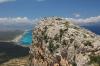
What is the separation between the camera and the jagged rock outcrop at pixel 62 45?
27469 millimetres

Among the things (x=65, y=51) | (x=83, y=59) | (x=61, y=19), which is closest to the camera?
(x=83, y=59)

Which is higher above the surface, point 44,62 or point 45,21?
point 45,21

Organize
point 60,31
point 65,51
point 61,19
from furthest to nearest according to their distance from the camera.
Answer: point 61,19 → point 60,31 → point 65,51

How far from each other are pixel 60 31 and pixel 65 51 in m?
3.45

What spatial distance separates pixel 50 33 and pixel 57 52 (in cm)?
→ 342

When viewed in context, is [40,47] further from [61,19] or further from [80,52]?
[80,52]

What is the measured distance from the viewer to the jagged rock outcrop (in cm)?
2747

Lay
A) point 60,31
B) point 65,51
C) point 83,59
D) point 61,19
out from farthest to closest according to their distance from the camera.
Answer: point 61,19
point 60,31
point 65,51
point 83,59

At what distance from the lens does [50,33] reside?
3247cm

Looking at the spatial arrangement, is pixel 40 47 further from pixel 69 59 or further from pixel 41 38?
pixel 69 59

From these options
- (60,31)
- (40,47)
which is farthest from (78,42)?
(40,47)

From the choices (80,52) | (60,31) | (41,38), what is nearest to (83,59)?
(80,52)

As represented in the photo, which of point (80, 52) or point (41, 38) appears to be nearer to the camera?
point (80, 52)

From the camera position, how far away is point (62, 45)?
29.6 metres
